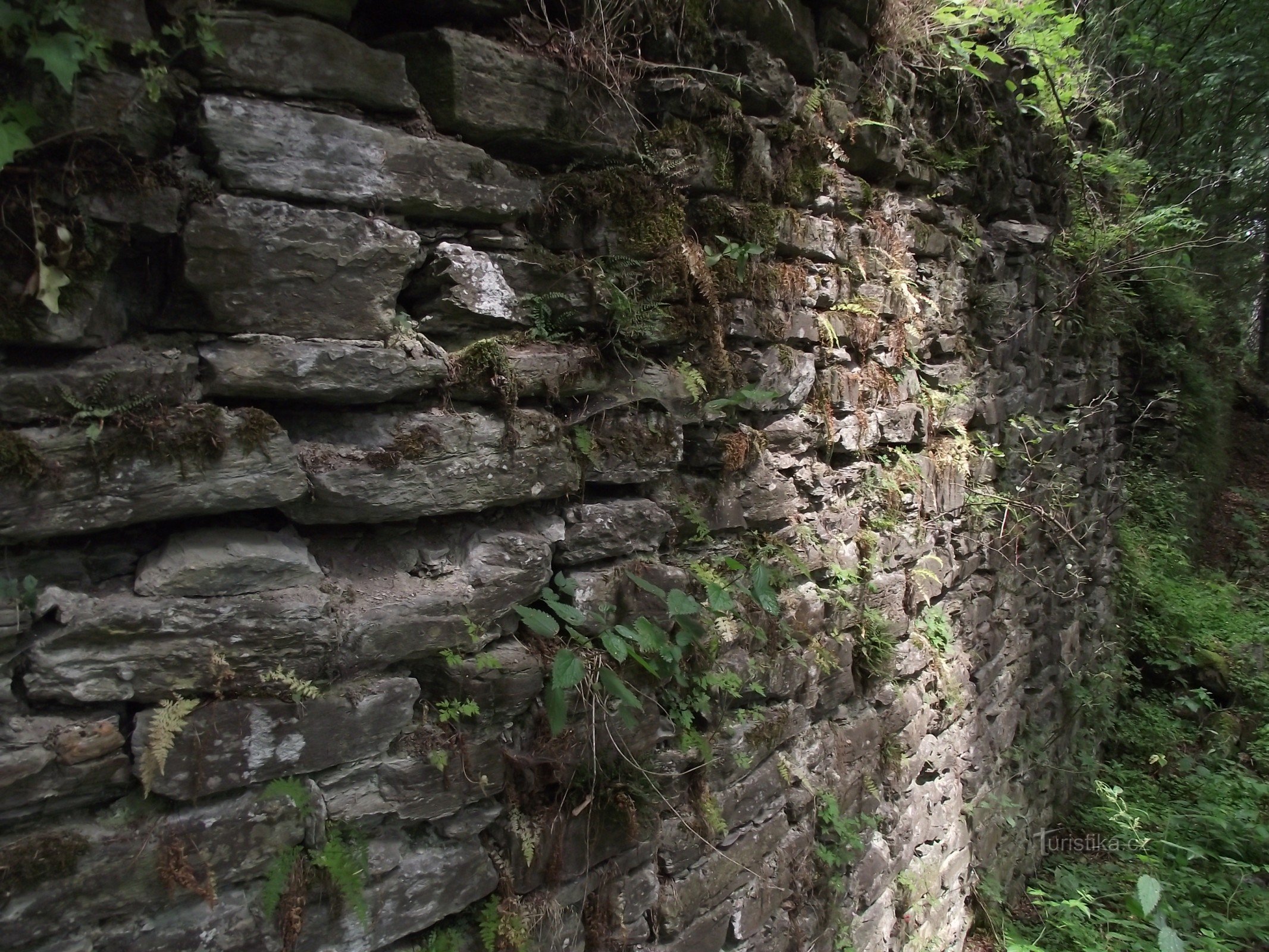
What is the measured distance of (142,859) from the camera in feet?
5.20

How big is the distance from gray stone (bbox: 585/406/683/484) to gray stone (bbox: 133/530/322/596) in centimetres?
89

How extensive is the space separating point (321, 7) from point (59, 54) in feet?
1.98

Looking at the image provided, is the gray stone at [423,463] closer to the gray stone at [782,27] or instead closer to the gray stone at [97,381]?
the gray stone at [97,381]

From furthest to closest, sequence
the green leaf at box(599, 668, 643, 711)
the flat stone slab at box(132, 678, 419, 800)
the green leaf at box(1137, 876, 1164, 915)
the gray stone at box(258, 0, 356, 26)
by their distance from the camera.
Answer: the green leaf at box(1137, 876, 1164, 915) → the green leaf at box(599, 668, 643, 711) → the gray stone at box(258, 0, 356, 26) → the flat stone slab at box(132, 678, 419, 800)

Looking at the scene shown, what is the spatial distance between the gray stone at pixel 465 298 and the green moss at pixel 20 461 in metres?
0.87

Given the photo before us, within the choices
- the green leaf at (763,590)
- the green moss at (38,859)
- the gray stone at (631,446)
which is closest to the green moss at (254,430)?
the green moss at (38,859)

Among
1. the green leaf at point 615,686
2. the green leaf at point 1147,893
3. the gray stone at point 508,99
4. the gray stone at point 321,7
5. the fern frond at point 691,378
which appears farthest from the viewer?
the green leaf at point 1147,893

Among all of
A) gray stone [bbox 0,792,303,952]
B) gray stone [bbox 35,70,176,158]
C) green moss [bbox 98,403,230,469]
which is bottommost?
gray stone [bbox 0,792,303,952]

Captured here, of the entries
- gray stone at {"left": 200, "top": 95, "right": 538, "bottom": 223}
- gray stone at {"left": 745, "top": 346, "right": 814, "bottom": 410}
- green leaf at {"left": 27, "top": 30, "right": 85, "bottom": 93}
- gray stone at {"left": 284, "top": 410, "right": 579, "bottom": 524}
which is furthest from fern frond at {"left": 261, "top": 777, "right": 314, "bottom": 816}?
gray stone at {"left": 745, "top": 346, "right": 814, "bottom": 410}

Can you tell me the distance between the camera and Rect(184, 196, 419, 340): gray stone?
1699mm

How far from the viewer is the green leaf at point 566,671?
209 cm

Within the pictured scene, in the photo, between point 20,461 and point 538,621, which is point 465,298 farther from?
point 20,461

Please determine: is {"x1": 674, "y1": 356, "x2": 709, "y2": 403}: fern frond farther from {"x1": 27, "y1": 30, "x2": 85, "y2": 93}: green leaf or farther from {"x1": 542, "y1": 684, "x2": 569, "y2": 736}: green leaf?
{"x1": 27, "y1": 30, "x2": 85, "y2": 93}: green leaf

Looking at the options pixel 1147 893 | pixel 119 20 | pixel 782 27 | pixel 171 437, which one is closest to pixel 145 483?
pixel 171 437
